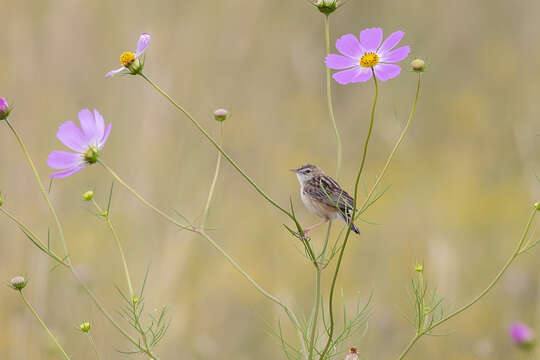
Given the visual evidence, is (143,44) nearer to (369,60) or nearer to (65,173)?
(65,173)

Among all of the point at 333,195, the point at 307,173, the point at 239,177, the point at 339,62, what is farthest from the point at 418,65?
the point at 239,177

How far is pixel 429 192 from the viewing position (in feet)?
16.5

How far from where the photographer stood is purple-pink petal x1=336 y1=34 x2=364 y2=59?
1.67m

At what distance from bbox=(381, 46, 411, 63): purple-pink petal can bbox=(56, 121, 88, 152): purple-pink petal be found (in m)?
0.73

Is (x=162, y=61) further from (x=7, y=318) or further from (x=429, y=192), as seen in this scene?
(x=429, y=192)

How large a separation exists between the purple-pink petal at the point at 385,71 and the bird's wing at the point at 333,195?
0.36m

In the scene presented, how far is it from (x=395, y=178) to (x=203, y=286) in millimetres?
1896

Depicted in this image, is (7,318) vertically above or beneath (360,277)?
beneath

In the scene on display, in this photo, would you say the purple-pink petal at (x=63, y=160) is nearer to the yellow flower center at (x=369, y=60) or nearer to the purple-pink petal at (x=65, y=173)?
the purple-pink petal at (x=65, y=173)

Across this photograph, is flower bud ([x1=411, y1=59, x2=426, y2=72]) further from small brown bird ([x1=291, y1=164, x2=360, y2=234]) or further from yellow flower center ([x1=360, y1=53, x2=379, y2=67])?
small brown bird ([x1=291, y1=164, x2=360, y2=234])

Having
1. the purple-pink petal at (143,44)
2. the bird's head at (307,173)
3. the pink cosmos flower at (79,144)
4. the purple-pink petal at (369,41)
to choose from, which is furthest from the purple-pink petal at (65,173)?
the bird's head at (307,173)

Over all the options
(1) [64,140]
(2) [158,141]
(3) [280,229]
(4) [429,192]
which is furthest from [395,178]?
(1) [64,140]

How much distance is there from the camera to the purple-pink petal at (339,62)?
163 cm

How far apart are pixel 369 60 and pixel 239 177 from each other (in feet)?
11.9
